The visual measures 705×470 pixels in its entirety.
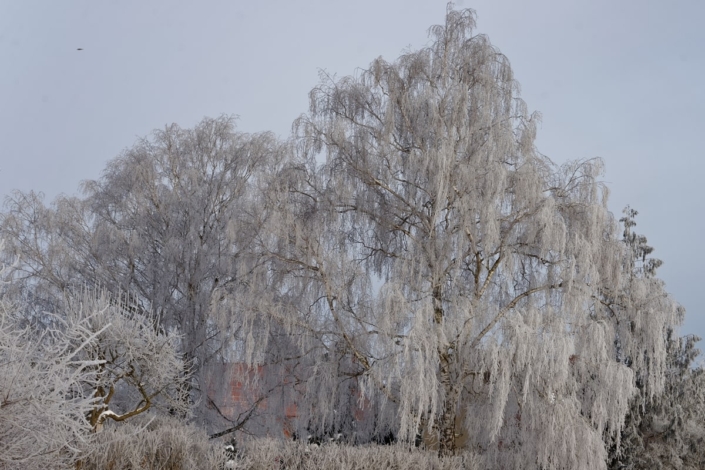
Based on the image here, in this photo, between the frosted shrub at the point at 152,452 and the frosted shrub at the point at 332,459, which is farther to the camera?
the frosted shrub at the point at 332,459

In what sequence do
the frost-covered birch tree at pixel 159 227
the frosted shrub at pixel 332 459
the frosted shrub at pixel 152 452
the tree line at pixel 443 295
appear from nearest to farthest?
1. the frosted shrub at pixel 152 452
2. the frosted shrub at pixel 332 459
3. the tree line at pixel 443 295
4. the frost-covered birch tree at pixel 159 227

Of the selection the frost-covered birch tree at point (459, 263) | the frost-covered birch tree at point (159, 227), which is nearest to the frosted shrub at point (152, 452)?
the frost-covered birch tree at point (459, 263)

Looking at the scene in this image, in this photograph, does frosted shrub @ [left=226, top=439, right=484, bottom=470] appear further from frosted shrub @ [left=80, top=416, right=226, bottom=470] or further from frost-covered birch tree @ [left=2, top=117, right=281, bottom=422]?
frost-covered birch tree @ [left=2, top=117, right=281, bottom=422]

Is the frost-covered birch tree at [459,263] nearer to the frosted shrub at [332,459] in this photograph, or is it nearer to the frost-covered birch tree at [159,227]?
the frosted shrub at [332,459]

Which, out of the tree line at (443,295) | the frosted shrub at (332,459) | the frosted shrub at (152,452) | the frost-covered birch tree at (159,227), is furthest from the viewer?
the frost-covered birch tree at (159,227)

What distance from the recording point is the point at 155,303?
18391 mm

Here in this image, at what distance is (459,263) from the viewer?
13148 mm

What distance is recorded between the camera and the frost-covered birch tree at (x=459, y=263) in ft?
40.0

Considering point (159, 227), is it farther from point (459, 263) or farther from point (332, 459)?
point (332, 459)

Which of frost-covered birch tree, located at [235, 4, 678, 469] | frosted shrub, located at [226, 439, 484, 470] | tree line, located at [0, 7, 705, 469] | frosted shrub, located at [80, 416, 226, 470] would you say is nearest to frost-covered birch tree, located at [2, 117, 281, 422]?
tree line, located at [0, 7, 705, 469]

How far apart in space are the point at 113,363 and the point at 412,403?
4.61 m

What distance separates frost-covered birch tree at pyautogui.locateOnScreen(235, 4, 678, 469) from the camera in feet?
40.0

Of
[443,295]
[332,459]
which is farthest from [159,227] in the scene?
[332,459]

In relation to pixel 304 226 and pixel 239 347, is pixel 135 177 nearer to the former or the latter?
pixel 239 347
